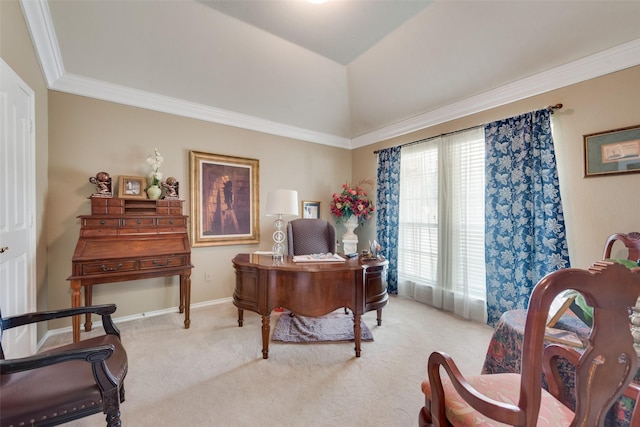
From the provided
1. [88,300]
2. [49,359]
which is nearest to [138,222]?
[88,300]

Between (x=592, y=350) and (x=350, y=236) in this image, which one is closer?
(x=592, y=350)

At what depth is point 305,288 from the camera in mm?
2184

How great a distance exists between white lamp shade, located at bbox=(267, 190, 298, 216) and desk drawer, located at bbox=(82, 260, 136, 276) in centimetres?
144

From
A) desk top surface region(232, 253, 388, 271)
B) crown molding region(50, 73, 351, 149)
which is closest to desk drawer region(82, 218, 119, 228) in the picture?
desk top surface region(232, 253, 388, 271)

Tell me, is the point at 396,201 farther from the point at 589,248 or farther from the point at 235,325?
the point at 235,325

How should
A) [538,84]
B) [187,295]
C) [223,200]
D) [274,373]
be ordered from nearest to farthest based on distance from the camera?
1. [274,373]
2. [538,84]
3. [187,295]
4. [223,200]

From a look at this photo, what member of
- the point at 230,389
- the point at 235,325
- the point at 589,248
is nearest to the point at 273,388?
the point at 230,389

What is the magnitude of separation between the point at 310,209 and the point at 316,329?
2.18m

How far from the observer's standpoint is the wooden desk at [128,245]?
2332 millimetres

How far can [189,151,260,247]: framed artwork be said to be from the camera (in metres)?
3.43

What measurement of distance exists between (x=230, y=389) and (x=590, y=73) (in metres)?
4.10

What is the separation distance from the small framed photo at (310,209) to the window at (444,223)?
1455 millimetres

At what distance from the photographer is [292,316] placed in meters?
3.21

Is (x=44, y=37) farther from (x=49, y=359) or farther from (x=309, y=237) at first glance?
(x=309, y=237)
